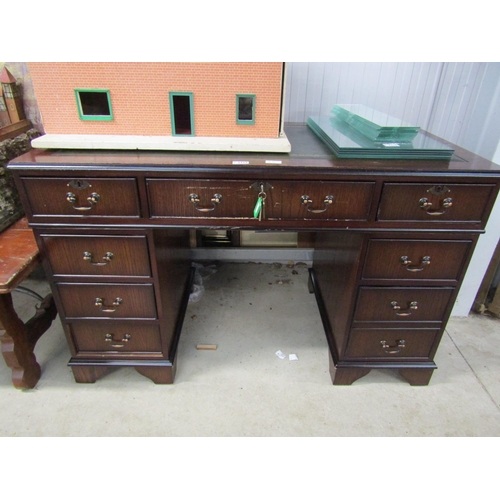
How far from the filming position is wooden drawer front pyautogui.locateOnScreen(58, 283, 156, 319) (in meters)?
1.30

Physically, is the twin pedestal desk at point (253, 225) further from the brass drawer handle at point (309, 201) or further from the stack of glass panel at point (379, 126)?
the stack of glass panel at point (379, 126)

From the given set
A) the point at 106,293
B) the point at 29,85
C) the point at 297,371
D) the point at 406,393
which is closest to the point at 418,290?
the point at 406,393

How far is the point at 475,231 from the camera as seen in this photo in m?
1.18

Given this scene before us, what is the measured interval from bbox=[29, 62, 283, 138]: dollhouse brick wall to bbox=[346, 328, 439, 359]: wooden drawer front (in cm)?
87

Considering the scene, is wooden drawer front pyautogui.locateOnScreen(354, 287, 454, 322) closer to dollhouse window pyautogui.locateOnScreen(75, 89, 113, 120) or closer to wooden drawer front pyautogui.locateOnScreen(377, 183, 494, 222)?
wooden drawer front pyautogui.locateOnScreen(377, 183, 494, 222)

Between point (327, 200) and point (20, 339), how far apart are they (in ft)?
4.36

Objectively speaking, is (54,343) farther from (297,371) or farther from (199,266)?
(297,371)

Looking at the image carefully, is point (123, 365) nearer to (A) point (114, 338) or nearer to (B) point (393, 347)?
(A) point (114, 338)

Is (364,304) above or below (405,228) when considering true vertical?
below

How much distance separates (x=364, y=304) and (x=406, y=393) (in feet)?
1.62

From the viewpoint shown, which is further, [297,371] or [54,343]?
[54,343]

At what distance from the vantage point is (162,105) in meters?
1.17

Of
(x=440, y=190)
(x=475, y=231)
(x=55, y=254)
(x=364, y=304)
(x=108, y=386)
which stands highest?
(x=440, y=190)

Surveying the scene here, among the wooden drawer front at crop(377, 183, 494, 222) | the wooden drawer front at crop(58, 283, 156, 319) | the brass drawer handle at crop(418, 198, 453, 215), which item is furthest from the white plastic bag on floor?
the brass drawer handle at crop(418, 198, 453, 215)
